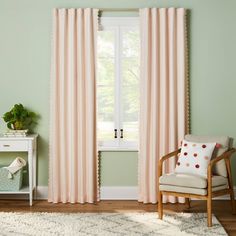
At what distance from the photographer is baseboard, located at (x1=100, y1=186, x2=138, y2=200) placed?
5496 millimetres

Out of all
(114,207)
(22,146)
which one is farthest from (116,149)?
(22,146)

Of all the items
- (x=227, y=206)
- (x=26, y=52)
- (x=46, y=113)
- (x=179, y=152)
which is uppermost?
(x=26, y=52)

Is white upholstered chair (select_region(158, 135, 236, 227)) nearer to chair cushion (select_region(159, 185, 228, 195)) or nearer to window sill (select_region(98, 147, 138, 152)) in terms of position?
chair cushion (select_region(159, 185, 228, 195))

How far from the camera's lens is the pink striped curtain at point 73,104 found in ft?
17.5

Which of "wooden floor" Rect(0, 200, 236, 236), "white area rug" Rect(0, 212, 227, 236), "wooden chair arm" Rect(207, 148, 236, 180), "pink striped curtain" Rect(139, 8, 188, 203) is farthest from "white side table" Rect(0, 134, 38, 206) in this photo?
"wooden chair arm" Rect(207, 148, 236, 180)

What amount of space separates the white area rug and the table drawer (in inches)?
28.5

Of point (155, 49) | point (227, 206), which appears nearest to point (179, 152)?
point (227, 206)

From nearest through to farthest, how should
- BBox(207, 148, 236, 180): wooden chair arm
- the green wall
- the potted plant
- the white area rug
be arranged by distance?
the white area rug
BBox(207, 148, 236, 180): wooden chair arm
the potted plant
the green wall

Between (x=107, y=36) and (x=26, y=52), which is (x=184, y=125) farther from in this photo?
Answer: (x=26, y=52)

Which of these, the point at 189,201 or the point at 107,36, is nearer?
the point at 189,201

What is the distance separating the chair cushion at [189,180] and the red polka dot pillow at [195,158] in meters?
0.09

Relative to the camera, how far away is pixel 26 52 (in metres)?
5.48

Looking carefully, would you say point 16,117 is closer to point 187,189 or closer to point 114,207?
point 114,207

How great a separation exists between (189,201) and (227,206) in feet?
1.45
